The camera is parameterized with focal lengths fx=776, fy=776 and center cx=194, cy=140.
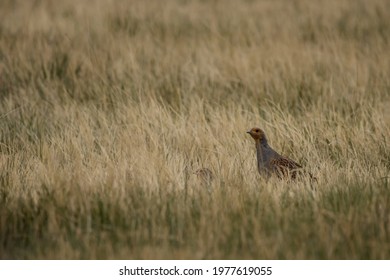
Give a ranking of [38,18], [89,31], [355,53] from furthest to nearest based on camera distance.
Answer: [38,18] < [89,31] < [355,53]

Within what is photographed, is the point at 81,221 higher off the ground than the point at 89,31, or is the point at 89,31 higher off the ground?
the point at 89,31

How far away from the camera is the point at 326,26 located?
35.9 ft

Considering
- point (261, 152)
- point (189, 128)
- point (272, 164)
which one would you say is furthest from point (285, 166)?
point (189, 128)

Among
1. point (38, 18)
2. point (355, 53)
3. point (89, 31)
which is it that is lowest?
point (355, 53)

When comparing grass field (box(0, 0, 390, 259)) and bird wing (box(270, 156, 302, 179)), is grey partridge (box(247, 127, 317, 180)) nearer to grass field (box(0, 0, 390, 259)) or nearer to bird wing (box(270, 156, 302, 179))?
bird wing (box(270, 156, 302, 179))

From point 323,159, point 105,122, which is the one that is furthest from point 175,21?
point 323,159

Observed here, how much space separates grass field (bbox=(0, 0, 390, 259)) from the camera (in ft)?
14.8

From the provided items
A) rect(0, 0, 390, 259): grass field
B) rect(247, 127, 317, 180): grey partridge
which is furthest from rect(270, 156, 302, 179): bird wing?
rect(0, 0, 390, 259): grass field

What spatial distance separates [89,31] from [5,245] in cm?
627

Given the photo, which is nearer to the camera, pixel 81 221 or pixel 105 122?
pixel 81 221

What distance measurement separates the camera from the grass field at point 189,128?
452 cm

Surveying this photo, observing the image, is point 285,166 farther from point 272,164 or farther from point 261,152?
point 261,152

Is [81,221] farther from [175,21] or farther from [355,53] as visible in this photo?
[175,21]

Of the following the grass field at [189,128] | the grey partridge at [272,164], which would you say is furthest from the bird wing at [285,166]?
the grass field at [189,128]
